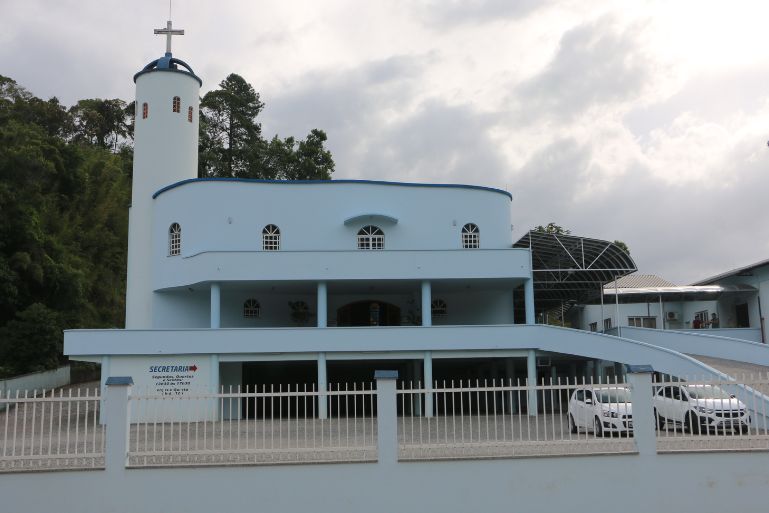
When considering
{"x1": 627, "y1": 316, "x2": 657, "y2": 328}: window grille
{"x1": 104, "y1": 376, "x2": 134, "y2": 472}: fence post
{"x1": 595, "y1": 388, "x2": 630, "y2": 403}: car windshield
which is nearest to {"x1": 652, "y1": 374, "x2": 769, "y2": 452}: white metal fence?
{"x1": 595, "y1": 388, "x2": 630, "y2": 403}: car windshield

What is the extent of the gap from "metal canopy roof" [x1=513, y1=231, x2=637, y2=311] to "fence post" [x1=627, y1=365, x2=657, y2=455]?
15.3m

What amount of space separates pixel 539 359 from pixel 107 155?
30.7m

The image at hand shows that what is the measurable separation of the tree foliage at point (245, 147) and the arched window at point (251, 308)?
19799 millimetres

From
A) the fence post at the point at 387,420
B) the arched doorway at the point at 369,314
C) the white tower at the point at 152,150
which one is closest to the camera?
the fence post at the point at 387,420

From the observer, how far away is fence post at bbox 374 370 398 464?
37.6ft

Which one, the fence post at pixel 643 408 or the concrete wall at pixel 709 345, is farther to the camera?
the concrete wall at pixel 709 345

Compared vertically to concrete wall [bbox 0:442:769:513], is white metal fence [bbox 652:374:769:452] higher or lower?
higher

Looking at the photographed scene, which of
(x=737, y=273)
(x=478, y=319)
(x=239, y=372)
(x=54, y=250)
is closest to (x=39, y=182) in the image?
(x=54, y=250)

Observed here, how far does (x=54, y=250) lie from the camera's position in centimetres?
3862

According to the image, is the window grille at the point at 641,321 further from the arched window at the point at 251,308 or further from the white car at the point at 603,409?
the white car at the point at 603,409

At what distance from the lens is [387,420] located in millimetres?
11586

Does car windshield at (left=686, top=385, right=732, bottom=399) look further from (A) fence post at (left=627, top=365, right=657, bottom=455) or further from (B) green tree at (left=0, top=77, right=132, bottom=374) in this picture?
(B) green tree at (left=0, top=77, right=132, bottom=374)

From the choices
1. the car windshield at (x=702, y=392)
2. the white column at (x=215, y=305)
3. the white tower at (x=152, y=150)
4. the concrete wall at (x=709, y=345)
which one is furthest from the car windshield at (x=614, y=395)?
the white tower at (x=152, y=150)

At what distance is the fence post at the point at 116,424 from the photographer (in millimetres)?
11320
